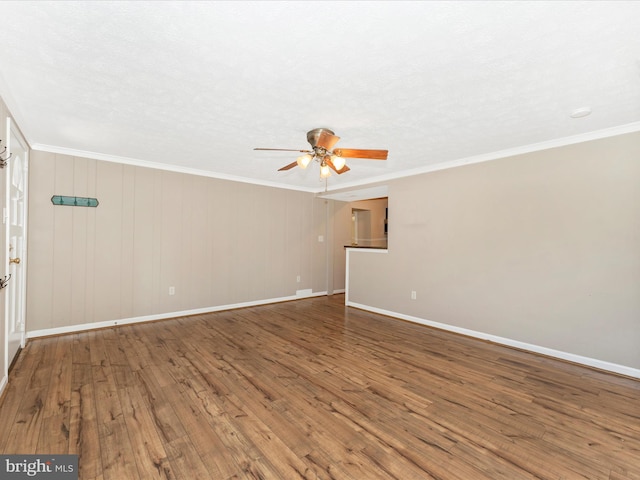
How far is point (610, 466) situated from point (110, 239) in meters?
5.33

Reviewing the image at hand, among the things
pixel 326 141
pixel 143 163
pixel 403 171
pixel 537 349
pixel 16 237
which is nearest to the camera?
pixel 326 141

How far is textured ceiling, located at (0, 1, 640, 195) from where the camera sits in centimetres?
146

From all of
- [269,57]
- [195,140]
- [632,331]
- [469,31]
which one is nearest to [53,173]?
[195,140]

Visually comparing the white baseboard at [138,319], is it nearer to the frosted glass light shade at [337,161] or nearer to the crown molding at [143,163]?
the crown molding at [143,163]

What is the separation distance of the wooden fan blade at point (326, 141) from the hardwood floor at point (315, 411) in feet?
7.14

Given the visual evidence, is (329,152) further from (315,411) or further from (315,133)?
(315,411)

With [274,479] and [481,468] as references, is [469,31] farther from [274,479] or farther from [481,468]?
[274,479]

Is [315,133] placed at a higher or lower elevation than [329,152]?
higher

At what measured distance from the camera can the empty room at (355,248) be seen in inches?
62.4

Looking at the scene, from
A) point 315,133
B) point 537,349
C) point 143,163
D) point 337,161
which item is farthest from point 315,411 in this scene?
point 143,163

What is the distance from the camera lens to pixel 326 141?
8.86 ft

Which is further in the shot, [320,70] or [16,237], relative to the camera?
[16,237]

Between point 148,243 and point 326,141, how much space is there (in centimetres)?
324

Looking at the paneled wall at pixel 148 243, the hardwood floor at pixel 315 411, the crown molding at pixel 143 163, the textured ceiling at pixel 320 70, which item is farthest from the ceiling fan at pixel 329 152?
the paneled wall at pixel 148 243
